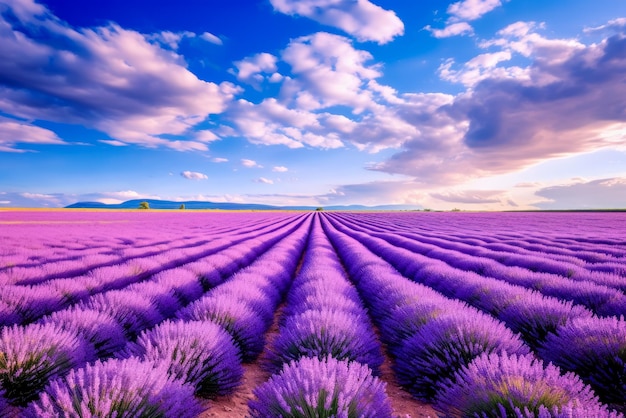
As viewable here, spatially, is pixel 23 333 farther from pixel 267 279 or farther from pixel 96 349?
pixel 267 279

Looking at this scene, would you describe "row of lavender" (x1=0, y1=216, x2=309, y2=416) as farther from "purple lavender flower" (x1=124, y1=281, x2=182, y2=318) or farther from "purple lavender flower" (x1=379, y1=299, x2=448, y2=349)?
"purple lavender flower" (x1=379, y1=299, x2=448, y2=349)

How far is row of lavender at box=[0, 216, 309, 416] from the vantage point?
150cm

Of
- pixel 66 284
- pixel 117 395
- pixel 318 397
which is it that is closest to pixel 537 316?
pixel 318 397

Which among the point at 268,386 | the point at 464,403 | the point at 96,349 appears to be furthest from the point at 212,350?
the point at 464,403

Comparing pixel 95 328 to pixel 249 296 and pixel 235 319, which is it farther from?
pixel 249 296

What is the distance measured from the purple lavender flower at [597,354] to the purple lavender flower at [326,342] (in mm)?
1351

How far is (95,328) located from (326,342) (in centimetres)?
197

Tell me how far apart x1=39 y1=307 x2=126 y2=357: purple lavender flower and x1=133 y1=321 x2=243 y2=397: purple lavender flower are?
610mm

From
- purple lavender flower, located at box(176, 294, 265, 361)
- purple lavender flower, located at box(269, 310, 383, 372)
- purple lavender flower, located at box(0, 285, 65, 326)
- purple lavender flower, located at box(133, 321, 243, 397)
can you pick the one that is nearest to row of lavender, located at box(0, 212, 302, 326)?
purple lavender flower, located at box(0, 285, 65, 326)

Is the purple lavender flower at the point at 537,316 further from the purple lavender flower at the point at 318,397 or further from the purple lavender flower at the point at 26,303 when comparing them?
the purple lavender flower at the point at 26,303

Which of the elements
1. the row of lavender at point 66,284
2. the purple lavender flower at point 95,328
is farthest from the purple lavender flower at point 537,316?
the row of lavender at point 66,284

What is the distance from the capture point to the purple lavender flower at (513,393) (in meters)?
1.45

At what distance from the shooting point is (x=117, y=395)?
4.94ft

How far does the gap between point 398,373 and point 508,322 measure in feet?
4.93
